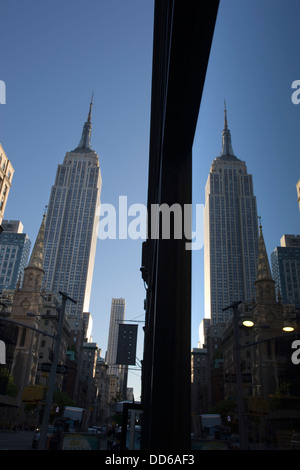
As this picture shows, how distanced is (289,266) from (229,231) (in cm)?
211

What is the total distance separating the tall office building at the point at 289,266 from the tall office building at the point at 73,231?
164 meters

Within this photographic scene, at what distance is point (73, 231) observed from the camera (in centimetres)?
17338

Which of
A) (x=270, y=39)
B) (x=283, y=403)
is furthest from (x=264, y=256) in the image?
Result: (x=270, y=39)

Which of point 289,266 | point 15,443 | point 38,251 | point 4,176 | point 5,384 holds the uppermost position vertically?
point 4,176

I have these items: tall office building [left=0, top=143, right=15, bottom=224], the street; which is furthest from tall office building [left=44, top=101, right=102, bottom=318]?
→ the street

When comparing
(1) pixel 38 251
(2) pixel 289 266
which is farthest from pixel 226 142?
(1) pixel 38 251

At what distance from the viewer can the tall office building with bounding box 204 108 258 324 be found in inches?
135

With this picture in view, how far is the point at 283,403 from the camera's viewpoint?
8.46ft

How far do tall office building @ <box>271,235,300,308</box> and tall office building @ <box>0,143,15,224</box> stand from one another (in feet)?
226

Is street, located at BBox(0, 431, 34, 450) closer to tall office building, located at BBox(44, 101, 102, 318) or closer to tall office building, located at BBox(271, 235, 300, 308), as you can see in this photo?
tall office building, located at BBox(271, 235, 300, 308)

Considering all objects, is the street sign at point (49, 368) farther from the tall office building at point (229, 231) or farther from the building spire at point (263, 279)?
the building spire at point (263, 279)

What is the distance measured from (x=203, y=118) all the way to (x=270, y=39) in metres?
2.01

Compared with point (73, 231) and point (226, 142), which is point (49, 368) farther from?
point (73, 231)

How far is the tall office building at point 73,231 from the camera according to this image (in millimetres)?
166000
